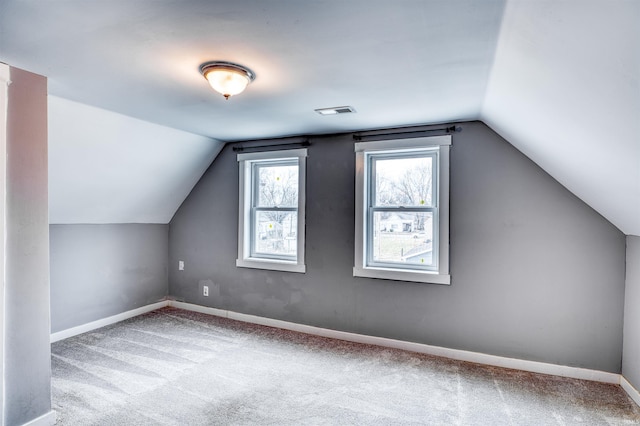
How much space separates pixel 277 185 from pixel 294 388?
2.40 meters

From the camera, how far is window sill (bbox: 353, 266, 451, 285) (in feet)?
11.6

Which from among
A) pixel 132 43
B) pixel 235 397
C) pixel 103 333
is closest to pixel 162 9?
pixel 132 43

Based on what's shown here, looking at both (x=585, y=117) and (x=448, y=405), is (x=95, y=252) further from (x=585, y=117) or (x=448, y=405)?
(x=585, y=117)

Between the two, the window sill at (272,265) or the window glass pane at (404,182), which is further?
the window sill at (272,265)

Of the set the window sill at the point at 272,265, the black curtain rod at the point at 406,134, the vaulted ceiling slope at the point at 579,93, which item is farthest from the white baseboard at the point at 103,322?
the vaulted ceiling slope at the point at 579,93

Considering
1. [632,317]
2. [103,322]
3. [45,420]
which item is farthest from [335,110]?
[103,322]

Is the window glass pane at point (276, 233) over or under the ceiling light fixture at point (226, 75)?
under

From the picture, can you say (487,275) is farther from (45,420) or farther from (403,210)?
(45,420)

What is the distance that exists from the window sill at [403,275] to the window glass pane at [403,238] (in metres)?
0.15

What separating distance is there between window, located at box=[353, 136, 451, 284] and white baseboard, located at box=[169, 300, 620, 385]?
2.14 feet

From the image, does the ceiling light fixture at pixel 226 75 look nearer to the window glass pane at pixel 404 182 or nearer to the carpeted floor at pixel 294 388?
the window glass pane at pixel 404 182

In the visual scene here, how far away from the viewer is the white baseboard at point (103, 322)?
12.6ft

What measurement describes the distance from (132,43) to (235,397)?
239 centimetres

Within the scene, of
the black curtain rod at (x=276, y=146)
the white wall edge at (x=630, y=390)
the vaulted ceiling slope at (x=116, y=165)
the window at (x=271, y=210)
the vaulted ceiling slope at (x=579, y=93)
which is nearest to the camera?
the vaulted ceiling slope at (x=579, y=93)
